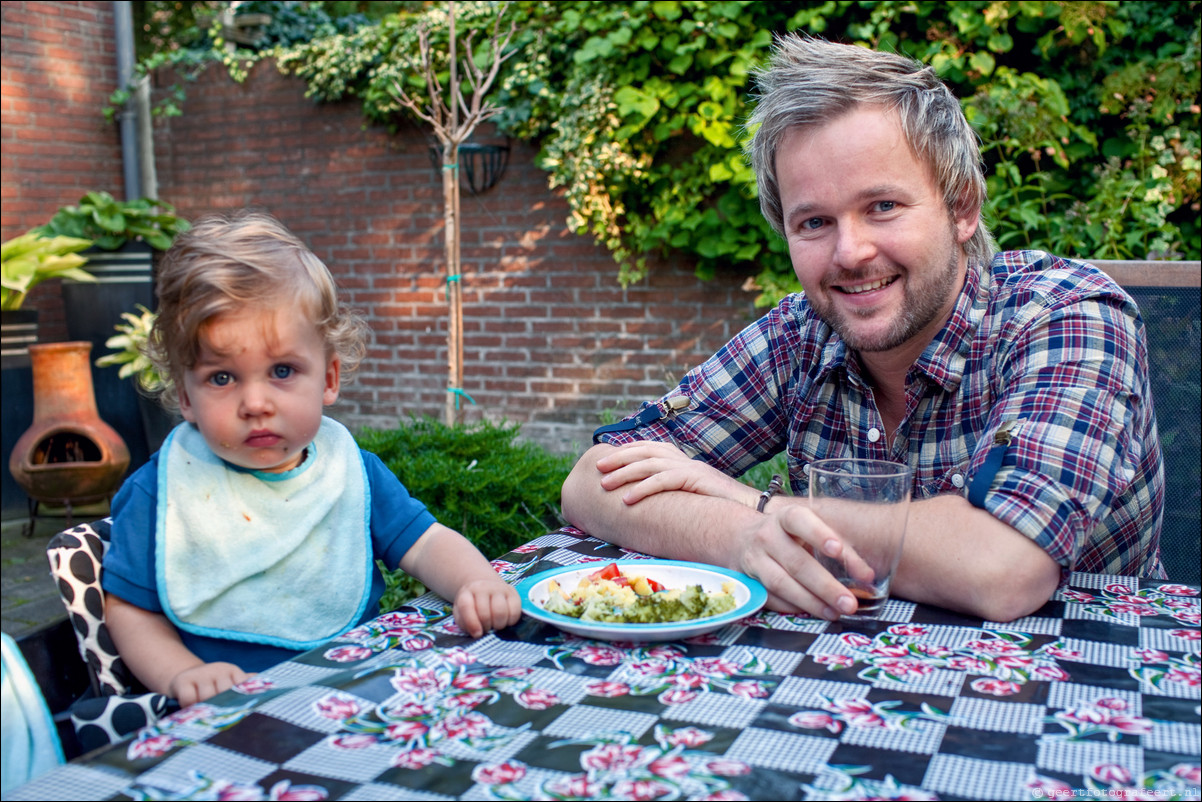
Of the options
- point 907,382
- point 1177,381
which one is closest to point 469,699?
point 907,382

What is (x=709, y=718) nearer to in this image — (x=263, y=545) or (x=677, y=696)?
(x=677, y=696)

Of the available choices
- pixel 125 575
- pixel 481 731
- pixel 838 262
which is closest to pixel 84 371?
pixel 125 575

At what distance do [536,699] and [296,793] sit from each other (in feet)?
0.87

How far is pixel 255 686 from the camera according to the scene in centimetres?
103

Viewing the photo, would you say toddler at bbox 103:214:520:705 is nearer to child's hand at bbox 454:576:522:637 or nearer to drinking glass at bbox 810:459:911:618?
child's hand at bbox 454:576:522:637

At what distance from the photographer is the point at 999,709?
95cm

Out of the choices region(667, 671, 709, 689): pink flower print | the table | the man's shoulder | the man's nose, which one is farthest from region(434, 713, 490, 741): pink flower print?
the man's shoulder

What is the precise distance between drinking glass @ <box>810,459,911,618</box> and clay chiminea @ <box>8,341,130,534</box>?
15.8 ft

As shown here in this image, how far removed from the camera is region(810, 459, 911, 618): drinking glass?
4.00 feet

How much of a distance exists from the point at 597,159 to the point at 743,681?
5.13 m

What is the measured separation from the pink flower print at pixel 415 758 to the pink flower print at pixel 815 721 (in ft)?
1.10

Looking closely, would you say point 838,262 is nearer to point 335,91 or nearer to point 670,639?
point 670,639

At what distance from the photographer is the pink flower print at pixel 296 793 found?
0.78 m

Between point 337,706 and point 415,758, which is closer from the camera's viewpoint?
point 415,758
